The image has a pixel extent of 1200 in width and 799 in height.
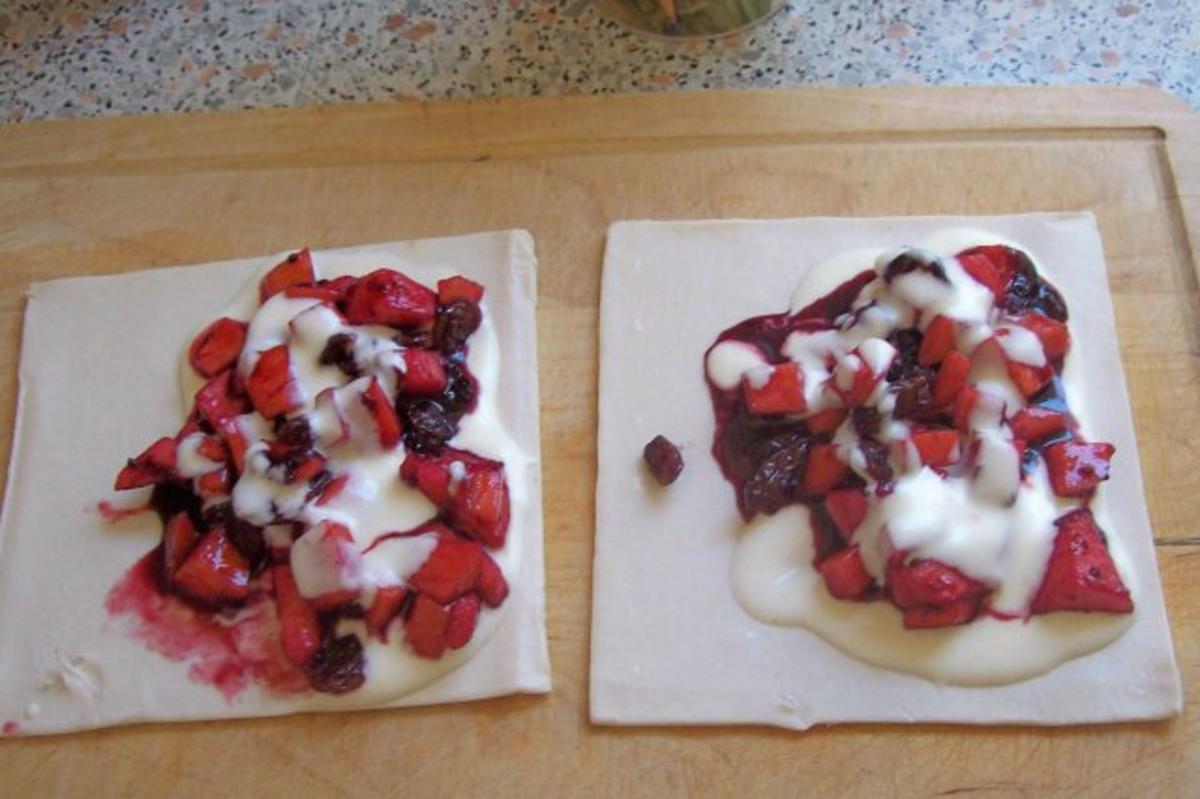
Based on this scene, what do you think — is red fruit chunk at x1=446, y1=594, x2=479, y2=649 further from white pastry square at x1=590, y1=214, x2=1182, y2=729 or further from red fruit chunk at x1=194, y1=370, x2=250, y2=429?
red fruit chunk at x1=194, y1=370, x2=250, y2=429

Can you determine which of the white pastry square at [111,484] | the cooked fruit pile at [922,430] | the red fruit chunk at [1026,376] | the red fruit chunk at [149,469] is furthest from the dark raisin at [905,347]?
the red fruit chunk at [149,469]

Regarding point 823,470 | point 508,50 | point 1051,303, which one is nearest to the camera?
point 823,470

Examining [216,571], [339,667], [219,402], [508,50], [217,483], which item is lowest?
[339,667]

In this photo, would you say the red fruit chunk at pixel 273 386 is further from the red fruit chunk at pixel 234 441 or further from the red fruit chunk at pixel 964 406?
the red fruit chunk at pixel 964 406

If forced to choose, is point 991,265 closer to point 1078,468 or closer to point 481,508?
point 1078,468

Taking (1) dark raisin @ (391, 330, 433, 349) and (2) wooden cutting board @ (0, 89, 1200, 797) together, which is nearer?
(2) wooden cutting board @ (0, 89, 1200, 797)

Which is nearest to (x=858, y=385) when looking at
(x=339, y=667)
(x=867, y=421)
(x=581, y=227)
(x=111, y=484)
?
(x=867, y=421)

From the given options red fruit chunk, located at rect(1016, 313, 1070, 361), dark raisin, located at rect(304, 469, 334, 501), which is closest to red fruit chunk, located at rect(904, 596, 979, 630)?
red fruit chunk, located at rect(1016, 313, 1070, 361)
